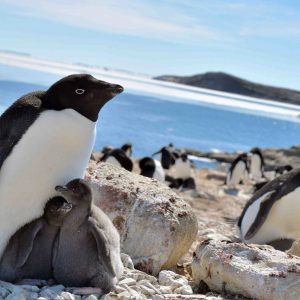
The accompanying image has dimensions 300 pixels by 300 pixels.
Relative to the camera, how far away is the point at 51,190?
15.5 feet

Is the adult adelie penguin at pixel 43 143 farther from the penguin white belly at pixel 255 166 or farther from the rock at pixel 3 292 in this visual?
the penguin white belly at pixel 255 166

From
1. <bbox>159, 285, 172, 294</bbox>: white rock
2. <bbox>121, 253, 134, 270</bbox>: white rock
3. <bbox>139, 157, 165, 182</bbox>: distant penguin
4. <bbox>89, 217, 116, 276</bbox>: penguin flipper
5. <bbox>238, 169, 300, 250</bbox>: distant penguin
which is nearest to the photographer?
<bbox>89, 217, 116, 276</bbox>: penguin flipper

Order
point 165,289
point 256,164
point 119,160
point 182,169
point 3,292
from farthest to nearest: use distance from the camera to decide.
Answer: point 256,164 → point 182,169 → point 119,160 → point 165,289 → point 3,292

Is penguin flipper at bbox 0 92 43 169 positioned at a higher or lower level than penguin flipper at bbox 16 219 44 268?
higher

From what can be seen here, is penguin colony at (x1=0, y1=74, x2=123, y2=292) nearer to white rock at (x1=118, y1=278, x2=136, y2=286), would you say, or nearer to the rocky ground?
white rock at (x1=118, y1=278, x2=136, y2=286)

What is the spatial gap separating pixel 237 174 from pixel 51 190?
62.7 feet

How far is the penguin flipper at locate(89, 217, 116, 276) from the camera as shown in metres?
4.52

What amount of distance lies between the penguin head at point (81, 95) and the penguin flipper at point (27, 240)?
78 cm

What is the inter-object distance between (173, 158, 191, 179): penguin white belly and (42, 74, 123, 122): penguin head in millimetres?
16403

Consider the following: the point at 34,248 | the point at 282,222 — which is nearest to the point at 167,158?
the point at 282,222

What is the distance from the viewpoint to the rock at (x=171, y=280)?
5.13 meters

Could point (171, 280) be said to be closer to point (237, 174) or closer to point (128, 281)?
point (128, 281)

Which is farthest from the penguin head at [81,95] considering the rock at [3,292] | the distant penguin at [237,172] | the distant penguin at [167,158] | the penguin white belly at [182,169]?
the distant penguin at [167,158]

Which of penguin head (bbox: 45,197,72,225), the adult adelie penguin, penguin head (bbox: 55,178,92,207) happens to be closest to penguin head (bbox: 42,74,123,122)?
the adult adelie penguin
